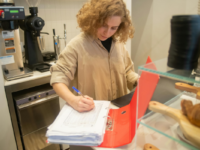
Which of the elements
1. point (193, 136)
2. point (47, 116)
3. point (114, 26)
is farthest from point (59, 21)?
point (193, 136)

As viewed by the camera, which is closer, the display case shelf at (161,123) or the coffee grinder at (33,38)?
the display case shelf at (161,123)

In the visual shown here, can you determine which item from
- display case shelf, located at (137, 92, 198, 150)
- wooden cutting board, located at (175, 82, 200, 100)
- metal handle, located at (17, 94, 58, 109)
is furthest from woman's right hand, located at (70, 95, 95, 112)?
metal handle, located at (17, 94, 58, 109)

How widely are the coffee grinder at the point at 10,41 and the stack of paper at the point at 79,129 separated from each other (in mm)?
978

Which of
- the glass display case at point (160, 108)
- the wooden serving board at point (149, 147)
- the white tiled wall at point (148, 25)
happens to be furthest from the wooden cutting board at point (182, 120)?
the white tiled wall at point (148, 25)

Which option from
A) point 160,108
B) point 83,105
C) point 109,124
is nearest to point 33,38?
point 83,105

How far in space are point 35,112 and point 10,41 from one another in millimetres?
697

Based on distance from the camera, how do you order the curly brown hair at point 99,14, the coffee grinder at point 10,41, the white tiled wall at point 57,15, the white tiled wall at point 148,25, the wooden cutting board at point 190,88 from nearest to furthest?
the wooden cutting board at point 190,88 < the curly brown hair at point 99,14 < the coffee grinder at point 10,41 < the white tiled wall at point 57,15 < the white tiled wall at point 148,25

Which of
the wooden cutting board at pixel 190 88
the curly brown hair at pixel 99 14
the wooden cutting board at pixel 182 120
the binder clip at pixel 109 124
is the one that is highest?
the curly brown hair at pixel 99 14

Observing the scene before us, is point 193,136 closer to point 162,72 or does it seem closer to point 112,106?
point 162,72

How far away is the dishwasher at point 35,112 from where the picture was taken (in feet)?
5.03

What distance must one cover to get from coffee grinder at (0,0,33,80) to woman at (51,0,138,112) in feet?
1.89

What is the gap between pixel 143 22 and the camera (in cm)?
242

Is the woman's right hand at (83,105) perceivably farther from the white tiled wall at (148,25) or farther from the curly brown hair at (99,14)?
the white tiled wall at (148,25)

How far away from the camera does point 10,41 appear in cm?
143
